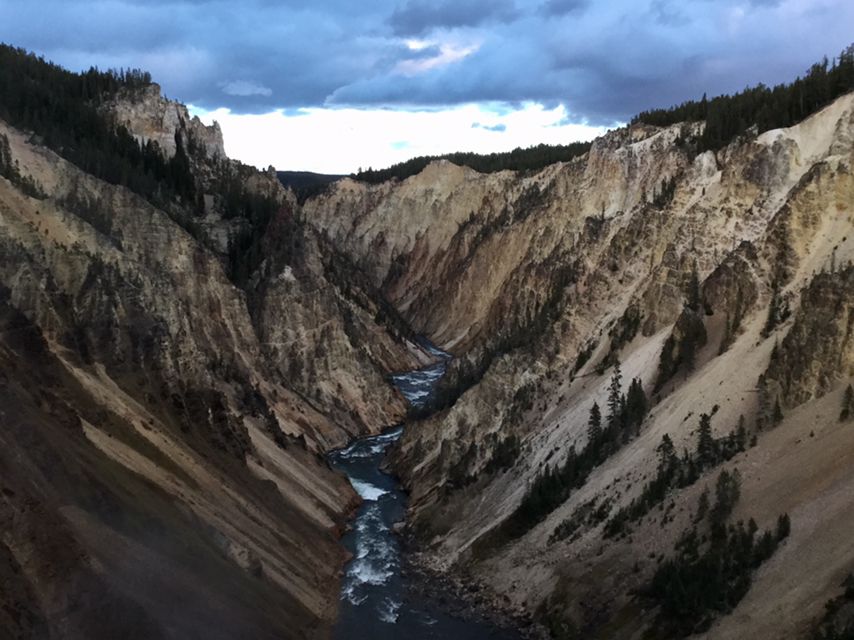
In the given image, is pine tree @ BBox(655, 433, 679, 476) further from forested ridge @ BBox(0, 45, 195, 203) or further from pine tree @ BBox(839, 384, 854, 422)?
forested ridge @ BBox(0, 45, 195, 203)

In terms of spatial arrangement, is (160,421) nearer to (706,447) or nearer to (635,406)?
(635,406)

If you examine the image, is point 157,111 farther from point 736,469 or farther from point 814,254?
point 736,469

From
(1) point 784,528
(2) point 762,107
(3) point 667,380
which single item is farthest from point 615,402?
(2) point 762,107

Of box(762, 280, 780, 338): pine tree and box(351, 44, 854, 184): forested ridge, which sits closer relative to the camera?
box(762, 280, 780, 338): pine tree

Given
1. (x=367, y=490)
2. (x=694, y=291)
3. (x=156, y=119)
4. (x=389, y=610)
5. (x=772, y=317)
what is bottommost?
(x=389, y=610)

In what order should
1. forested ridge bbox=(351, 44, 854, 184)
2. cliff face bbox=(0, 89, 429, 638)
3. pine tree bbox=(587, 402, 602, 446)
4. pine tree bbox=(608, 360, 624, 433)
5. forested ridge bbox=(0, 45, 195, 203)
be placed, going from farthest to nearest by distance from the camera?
forested ridge bbox=(0, 45, 195, 203) < forested ridge bbox=(351, 44, 854, 184) < pine tree bbox=(587, 402, 602, 446) < pine tree bbox=(608, 360, 624, 433) < cliff face bbox=(0, 89, 429, 638)

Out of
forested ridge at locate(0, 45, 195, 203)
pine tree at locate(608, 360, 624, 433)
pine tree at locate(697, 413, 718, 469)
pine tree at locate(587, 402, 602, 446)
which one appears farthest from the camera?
forested ridge at locate(0, 45, 195, 203)

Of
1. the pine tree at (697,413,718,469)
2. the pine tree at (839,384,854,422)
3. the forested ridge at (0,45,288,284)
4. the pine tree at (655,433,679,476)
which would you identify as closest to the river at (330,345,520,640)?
the pine tree at (655,433,679,476)
